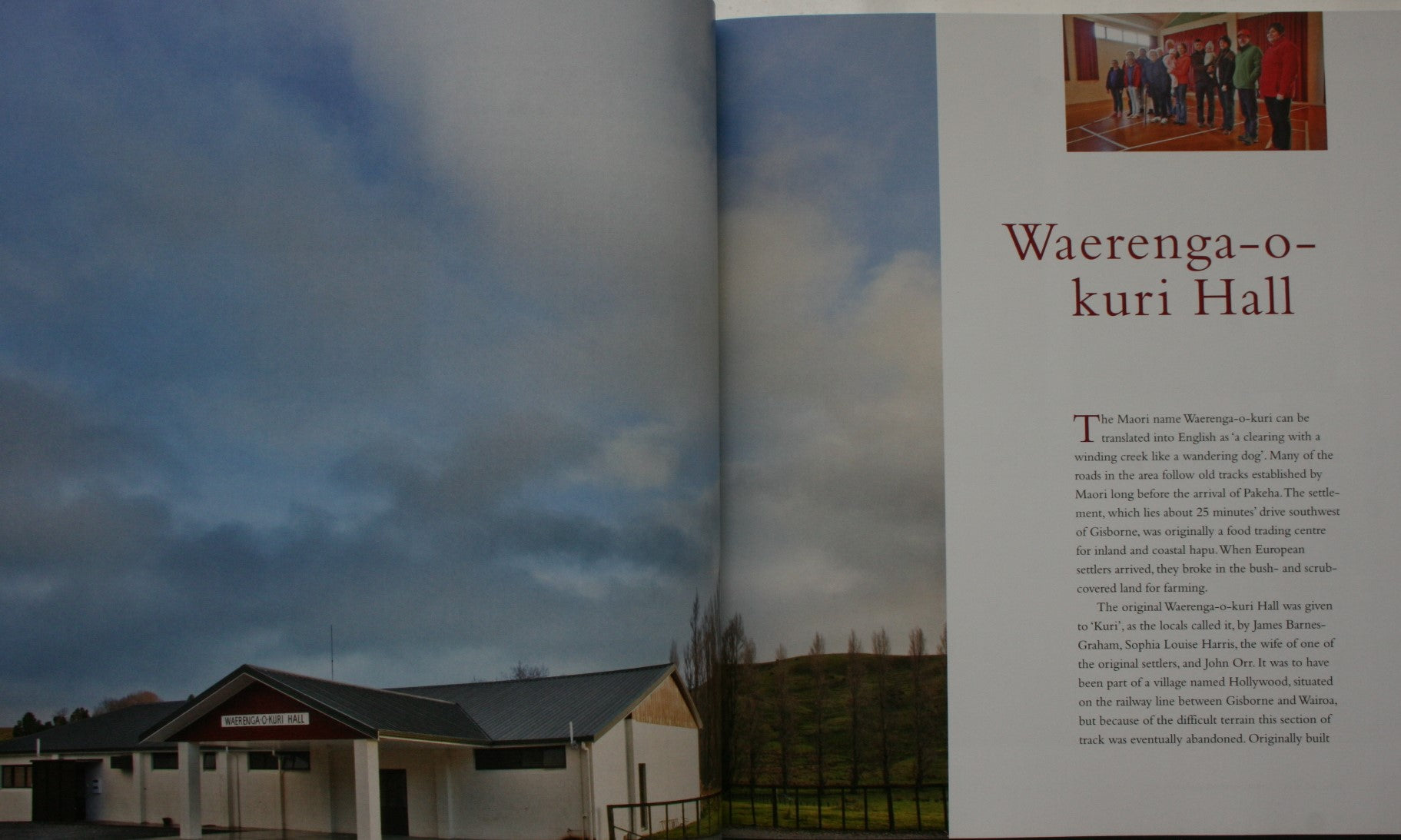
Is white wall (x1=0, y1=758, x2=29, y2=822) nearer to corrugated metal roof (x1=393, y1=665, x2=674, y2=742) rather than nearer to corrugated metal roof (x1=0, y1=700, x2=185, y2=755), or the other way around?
corrugated metal roof (x1=0, y1=700, x2=185, y2=755)

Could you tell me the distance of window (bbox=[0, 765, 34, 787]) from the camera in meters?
3.13

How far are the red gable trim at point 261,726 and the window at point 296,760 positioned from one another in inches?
2.7

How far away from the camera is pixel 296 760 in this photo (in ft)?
11.6

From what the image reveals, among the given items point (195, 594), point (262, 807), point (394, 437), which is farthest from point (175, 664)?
point (394, 437)

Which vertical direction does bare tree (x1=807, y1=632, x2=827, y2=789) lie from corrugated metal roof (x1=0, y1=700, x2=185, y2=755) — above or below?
below

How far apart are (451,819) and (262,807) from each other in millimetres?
639

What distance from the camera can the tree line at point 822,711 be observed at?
4602 millimetres

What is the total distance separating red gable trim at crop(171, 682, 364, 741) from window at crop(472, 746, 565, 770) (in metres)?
0.54

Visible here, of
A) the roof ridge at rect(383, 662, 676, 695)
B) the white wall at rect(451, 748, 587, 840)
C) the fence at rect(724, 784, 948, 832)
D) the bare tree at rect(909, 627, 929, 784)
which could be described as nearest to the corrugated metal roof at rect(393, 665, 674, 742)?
the roof ridge at rect(383, 662, 676, 695)

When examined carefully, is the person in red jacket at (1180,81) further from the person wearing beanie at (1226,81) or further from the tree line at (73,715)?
the tree line at (73,715)

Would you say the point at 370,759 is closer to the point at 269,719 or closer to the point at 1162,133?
the point at 269,719

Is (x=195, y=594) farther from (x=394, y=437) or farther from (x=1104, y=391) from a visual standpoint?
(x=1104, y=391)

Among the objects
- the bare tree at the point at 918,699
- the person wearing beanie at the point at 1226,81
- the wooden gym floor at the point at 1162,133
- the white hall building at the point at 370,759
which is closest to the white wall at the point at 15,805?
the white hall building at the point at 370,759

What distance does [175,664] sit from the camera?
10.7 feet
